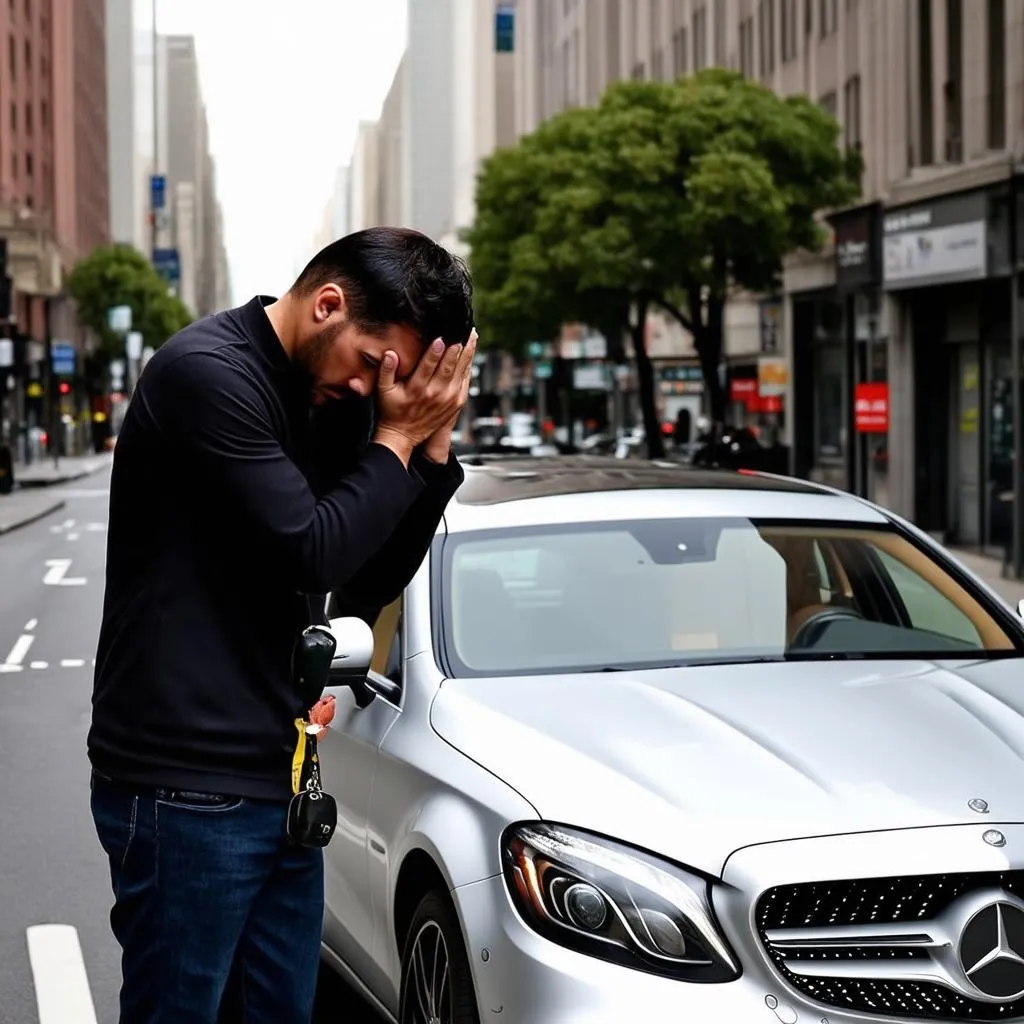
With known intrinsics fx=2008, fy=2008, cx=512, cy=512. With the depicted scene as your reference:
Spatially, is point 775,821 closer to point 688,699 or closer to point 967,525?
point 688,699

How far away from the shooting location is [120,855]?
302 centimetres

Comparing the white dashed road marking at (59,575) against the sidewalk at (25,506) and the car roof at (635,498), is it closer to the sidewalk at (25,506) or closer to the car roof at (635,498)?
the sidewalk at (25,506)

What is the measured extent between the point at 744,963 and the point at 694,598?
5.91ft

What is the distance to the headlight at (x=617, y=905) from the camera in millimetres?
3588

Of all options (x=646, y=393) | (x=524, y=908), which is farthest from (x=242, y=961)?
(x=646, y=393)

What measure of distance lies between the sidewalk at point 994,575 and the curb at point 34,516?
15968 mm

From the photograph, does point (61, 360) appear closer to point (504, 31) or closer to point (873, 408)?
point (504, 31)

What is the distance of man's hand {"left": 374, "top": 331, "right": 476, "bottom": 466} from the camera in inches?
115

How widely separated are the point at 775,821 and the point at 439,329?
1.28 m

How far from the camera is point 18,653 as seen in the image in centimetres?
1622

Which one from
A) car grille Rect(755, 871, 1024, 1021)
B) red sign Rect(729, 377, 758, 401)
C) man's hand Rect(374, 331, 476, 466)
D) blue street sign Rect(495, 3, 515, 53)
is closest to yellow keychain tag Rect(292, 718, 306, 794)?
man's hand Rect(374, 331, 476, 466)

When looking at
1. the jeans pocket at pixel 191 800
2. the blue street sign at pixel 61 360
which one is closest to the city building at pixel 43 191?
the blue street sign at pixel 61 360

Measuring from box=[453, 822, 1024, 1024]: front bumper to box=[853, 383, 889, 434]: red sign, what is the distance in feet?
85.4

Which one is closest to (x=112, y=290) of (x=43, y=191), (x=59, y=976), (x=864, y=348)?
(x=43, y=191)
